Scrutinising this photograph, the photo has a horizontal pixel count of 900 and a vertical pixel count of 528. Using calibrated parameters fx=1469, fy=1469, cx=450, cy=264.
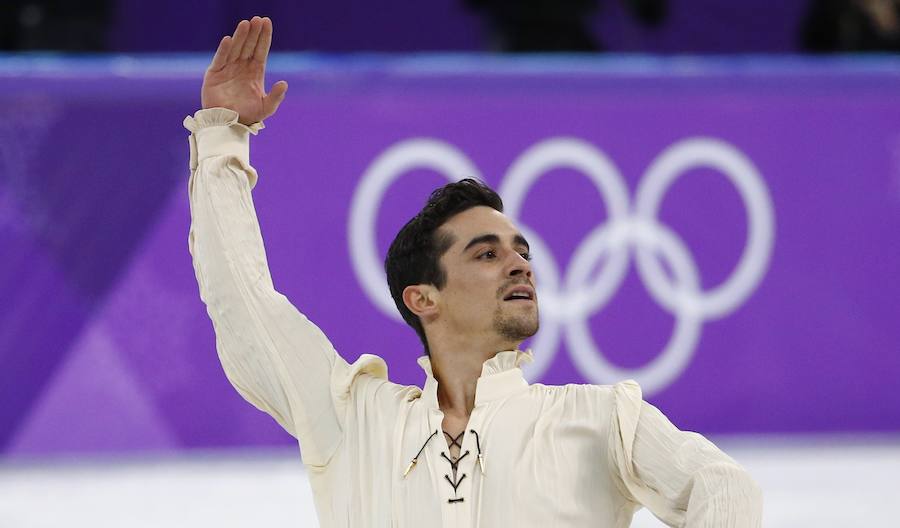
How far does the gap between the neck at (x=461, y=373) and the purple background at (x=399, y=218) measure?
319cm

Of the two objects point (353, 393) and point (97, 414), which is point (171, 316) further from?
point (353, 393)

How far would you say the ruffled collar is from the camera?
3.57m

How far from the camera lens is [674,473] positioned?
3164 millimetres

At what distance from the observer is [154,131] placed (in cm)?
697

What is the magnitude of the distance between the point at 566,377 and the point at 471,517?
3688 mm

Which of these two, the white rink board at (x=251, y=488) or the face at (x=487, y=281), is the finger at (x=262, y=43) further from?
the white rink board at (x=251, y=488)

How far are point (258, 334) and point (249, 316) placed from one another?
5 cm

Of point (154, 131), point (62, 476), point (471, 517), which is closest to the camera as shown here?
point (471, 517)

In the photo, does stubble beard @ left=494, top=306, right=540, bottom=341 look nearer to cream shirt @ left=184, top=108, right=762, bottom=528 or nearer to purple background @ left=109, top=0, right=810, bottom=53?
cream shirt @ left=184, top=108, right=762, bottom=528

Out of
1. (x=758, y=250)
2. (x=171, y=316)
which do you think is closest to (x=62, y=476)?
(x=171, y=316)

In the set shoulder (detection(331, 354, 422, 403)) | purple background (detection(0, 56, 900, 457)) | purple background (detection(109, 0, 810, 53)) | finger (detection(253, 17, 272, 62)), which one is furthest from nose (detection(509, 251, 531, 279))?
purple background (detection(109, 0, 810, 53))

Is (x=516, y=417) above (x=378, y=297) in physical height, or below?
below

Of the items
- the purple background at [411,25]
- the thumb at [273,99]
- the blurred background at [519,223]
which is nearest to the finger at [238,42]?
the thumb at [273,99]

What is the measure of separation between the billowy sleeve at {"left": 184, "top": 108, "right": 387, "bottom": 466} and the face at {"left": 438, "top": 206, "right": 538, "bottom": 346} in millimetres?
267
